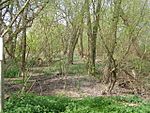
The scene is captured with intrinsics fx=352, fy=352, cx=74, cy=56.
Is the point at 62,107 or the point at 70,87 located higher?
the point at 70,87

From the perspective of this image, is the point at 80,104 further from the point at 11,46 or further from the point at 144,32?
the point at 144,32

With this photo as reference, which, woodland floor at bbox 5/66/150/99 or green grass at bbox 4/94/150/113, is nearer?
green grass at bbox 4/94/150/113

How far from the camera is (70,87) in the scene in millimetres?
15062

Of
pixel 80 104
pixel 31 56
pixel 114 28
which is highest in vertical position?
pixel 114 28

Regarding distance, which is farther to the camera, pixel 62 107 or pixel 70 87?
pixel 70 87

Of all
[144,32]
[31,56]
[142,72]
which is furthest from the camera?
[144,32]

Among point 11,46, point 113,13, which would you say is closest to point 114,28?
point 113,13

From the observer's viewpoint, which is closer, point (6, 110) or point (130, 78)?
point (6, 110)

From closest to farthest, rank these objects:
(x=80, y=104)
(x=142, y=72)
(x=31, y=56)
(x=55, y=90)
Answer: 1. (x=80, y=104)
2. (x=31, y=56)
3. (x=55, y=90)
4. (x=142, y=72)

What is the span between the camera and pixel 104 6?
47.0 feet

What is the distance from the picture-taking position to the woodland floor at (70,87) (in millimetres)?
14062

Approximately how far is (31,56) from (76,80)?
3619 millimetres

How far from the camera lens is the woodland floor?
1406 centimetres

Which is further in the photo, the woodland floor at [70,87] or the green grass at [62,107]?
the woodland floor at [70,87]
